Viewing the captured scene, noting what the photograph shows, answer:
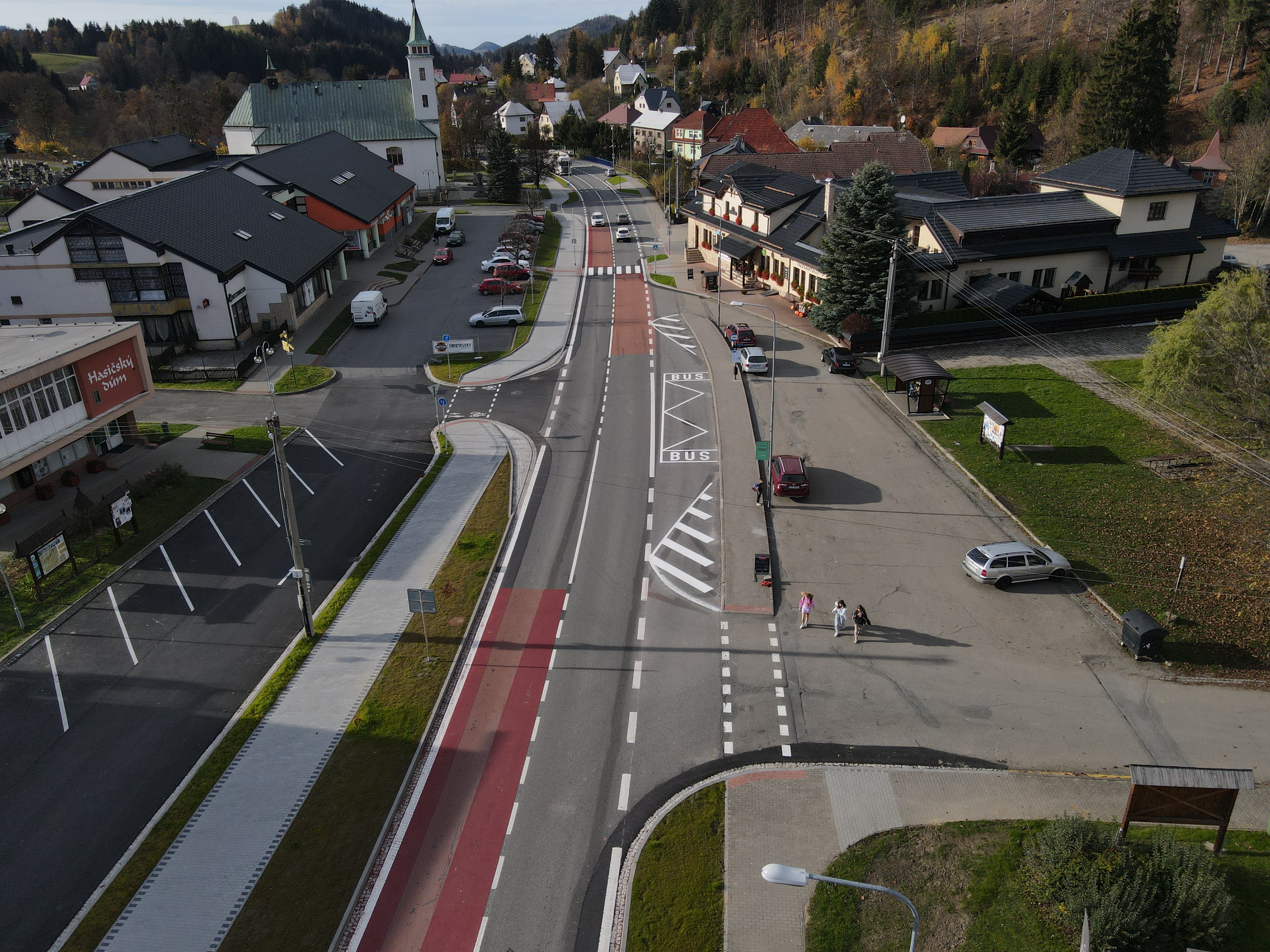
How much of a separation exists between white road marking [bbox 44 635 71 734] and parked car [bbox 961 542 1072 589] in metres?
→ 28.0

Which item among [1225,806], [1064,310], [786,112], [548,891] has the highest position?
[786,112]

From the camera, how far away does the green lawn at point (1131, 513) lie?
26625 millimetres

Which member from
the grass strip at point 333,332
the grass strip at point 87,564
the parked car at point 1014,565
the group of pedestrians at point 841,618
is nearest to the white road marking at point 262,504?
the grass strip at point 87,564

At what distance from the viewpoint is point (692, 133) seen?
120 metres

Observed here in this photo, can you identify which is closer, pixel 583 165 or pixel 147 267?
pixel 147 267

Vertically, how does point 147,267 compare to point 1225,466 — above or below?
above

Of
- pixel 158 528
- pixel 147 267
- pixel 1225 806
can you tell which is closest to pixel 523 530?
pixel 158 528

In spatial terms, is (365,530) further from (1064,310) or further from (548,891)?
(1064,310)

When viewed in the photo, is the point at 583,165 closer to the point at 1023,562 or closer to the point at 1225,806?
the point at 1023,562

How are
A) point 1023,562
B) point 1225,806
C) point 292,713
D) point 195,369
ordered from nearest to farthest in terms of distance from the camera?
point 1225,806
point 292,713
point 1023,562
point 195,369

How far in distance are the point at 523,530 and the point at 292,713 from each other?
11.6 meters

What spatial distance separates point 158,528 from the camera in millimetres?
32625

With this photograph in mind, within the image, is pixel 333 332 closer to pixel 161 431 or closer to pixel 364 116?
pixel 161 431

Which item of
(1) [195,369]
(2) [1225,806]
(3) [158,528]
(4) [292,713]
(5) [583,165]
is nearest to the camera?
(2) [1225,806]
